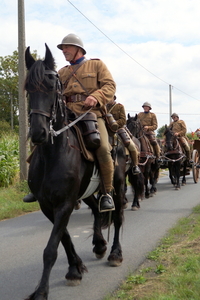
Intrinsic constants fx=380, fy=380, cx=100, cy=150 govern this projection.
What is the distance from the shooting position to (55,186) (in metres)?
4.03

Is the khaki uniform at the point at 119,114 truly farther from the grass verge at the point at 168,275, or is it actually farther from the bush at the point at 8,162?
the bush at the point at 8,162

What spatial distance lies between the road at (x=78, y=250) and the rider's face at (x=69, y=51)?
9.24 ft

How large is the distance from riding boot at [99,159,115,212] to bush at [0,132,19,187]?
7526 mm

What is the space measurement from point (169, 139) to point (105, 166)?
11086 millimetres

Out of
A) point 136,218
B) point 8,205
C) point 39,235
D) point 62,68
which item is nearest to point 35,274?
point 39,235

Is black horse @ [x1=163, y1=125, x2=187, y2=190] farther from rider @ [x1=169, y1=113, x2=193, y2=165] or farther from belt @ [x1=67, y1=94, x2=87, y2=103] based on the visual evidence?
belt @ [x1=67, y1=94, x2=87, y2=103]

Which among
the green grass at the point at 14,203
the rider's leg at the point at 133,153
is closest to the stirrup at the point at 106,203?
the rider's leg at the point at 133,153

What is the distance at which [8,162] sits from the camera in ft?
41.2

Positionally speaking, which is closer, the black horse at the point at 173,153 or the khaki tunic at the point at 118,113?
the khaki tunic at the point at 118,113

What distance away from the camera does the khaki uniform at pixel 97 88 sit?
15.9ft

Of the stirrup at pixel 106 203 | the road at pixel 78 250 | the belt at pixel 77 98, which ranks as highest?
the belt at pixel 77 98

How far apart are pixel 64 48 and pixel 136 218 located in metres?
4.98

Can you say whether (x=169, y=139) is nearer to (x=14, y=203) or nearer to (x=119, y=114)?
(x=119, y=114)

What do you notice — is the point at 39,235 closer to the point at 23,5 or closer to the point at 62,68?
the point at 62,68
